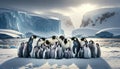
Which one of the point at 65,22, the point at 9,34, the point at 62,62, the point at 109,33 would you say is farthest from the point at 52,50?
the point at 109,33

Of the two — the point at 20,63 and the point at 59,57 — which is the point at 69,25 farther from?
the point at 20,63

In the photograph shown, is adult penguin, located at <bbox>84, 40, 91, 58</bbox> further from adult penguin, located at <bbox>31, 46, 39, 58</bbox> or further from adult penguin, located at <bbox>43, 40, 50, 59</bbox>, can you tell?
adult penguin, located at <bbox>31, 46, 39, 58</bbox>

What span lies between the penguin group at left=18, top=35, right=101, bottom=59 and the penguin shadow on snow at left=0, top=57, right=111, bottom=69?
0.05 m

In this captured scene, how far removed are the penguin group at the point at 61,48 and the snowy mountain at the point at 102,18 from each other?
15 cm

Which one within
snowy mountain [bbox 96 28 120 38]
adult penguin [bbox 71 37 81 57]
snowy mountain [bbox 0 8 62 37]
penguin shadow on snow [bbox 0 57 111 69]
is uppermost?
snowy mountain [bbox 0 8 62 37]

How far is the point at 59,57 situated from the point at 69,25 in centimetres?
30

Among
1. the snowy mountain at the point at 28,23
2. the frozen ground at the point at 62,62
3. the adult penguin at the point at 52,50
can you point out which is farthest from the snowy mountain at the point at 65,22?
the frozen ground at the point at 62,62

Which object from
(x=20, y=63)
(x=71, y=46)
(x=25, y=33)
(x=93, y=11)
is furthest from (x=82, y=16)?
(x=20, y=63)

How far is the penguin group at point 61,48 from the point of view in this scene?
261 cm

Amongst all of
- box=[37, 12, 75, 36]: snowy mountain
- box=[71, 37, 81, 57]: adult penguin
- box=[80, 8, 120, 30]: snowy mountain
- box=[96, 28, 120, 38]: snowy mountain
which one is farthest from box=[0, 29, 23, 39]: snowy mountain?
box=[96, 28, 120, 38]: snowy mountain

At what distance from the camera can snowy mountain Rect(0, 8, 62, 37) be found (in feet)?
8.42

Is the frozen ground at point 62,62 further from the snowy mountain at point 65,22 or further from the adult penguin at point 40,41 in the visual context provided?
the snowy mountain at point 65,22

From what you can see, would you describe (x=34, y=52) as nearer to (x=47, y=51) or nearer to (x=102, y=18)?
(x=47, y=51)

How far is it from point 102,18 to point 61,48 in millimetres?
452
